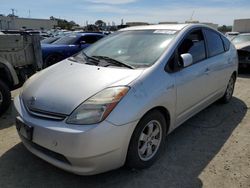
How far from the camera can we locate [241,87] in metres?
7.05

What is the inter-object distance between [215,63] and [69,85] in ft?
8.32

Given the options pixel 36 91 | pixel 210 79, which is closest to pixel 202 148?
pixel 210 79

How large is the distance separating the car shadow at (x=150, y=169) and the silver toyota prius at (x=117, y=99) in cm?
17

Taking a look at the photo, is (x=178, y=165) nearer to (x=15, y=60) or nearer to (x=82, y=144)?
(x=82, y=144)

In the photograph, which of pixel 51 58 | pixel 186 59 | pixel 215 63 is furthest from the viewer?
pixel 51 58

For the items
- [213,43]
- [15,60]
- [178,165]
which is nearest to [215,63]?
[213,43]

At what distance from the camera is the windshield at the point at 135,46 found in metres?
3.31

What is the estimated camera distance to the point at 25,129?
9.05 feet

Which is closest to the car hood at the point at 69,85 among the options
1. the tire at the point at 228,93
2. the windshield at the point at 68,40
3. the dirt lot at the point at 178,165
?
the dirt lot at the point at 178,165

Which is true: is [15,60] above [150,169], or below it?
above

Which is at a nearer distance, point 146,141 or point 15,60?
point 146,141

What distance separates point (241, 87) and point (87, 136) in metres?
5.79

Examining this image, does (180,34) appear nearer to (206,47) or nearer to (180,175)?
(206,47)

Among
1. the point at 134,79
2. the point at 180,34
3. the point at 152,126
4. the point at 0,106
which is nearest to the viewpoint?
the point at 134,79
